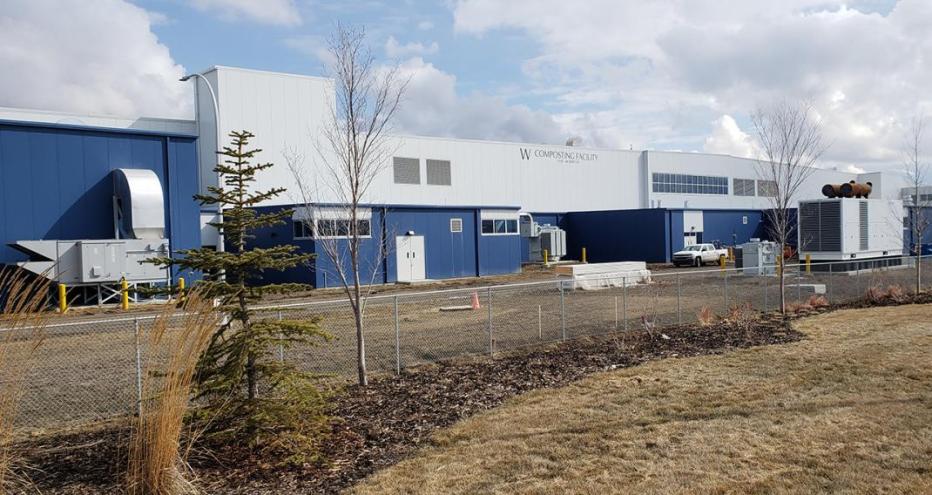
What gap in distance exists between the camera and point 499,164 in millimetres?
53031

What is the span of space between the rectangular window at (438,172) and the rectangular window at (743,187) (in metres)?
34.1

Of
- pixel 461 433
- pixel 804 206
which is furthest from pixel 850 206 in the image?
pixel 461 433

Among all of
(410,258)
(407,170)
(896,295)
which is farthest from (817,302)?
(407,170)

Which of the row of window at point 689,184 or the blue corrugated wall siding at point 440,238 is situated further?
the row of window at point 689,184

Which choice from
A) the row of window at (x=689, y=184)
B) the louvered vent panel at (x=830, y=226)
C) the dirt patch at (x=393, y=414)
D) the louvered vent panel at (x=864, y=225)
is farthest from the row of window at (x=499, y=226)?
the row of window at (x=689, y=184)

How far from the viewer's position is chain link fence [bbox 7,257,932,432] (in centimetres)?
994

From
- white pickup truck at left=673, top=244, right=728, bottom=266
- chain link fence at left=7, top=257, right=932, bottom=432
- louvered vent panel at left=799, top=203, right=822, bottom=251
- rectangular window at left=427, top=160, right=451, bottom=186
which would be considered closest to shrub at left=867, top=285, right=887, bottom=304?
chain link fence at left=7, top=257, right=932, bottom=432

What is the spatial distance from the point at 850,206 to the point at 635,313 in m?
16.6

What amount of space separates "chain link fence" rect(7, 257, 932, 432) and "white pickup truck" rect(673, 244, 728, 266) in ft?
49.9

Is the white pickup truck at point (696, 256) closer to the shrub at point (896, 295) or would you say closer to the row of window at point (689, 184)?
the row of window at point (689, 184)

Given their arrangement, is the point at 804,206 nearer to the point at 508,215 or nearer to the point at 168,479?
the point at 508,215

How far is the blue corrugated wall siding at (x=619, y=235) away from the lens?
1865 inches

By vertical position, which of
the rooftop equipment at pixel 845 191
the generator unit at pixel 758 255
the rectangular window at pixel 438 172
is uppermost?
the rectangular window at pixel 438 172

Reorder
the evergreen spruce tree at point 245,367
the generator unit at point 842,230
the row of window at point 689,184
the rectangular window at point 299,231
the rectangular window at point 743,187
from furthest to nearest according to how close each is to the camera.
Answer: the rectangular window at point 743,187 → the row of window at point 689,184 → the rectangular window at point 299,231 → the generator unit at point 842,230 → the evergreen spruce tree at point 245,367
